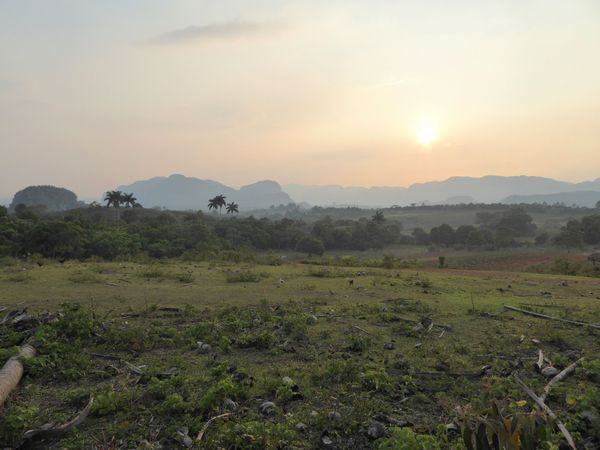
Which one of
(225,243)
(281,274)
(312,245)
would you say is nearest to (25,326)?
(281,274)

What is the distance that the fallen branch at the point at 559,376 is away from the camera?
5457 mm

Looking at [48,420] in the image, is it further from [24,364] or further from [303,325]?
[303,325]

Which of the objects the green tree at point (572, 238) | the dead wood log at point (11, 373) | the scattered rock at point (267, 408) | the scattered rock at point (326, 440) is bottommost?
the green tree at point (572, 238)

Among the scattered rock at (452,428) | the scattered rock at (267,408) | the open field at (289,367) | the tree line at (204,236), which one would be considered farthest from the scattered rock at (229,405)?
the tree line at (204,236)

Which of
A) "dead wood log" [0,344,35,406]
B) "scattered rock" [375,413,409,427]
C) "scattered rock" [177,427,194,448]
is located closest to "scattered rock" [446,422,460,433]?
"scattered rock" [375,413,409,427]

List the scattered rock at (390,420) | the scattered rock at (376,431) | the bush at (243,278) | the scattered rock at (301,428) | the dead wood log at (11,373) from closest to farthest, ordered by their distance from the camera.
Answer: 1. the scattered rock at (376,431)
2. the scattered rock at (301,428)
3. the scattered rock at (390,420)
4. the dead wood log at (11,373)
5. the bush at (243,278)

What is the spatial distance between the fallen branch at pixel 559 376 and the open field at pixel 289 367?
81 mm

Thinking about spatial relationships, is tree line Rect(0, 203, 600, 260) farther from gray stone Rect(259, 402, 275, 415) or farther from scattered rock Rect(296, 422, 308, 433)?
scattered rock Rect(296, 422, 308, 433)

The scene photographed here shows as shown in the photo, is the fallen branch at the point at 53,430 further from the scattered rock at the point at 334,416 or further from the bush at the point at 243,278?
the bush at the point at 243,278

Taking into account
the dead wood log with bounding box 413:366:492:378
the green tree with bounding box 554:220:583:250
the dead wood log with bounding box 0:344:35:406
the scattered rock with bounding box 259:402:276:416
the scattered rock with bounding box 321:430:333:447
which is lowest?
the green tree with bounding box 554:220:583:250

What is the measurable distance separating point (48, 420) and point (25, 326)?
393 centimetres

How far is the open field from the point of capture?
15.5 ft

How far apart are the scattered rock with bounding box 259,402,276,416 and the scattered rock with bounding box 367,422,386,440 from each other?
1.22m

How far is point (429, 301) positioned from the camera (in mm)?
12086
